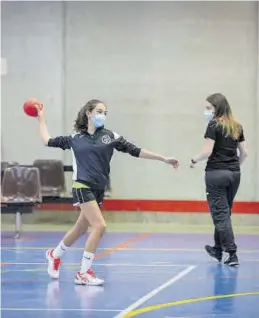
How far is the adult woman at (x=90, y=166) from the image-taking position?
6.96 meters

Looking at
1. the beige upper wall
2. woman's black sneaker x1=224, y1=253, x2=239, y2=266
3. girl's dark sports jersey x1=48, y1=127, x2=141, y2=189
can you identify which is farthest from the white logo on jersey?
the beige upper wall

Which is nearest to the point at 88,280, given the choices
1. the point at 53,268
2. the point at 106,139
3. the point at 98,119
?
the point at 53,268

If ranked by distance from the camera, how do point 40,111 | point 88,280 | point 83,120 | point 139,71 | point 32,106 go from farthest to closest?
point 139,71, point 32,106, point 40,111, point 83,120, point 88,280

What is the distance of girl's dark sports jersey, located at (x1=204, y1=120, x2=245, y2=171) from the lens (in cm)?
827

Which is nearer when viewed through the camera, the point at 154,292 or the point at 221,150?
the point at 154,292

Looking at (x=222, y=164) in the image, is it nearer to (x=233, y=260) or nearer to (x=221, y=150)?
(x=221, y=150)

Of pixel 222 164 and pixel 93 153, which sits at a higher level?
pixel 93 153

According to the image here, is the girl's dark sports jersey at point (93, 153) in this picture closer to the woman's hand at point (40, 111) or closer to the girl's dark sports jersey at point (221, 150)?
the woman's hand at point (40, 111)

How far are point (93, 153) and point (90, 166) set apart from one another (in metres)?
0.13

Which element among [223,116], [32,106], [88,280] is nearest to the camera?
[88,280]

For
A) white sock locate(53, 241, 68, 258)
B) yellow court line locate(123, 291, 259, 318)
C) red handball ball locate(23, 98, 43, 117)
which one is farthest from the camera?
red handball ball locate(23, 98, 43, 117)

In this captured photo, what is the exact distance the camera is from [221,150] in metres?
8.35

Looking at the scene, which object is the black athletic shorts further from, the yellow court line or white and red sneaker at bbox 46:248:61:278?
the yellow court line

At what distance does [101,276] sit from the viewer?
24.8 ft
